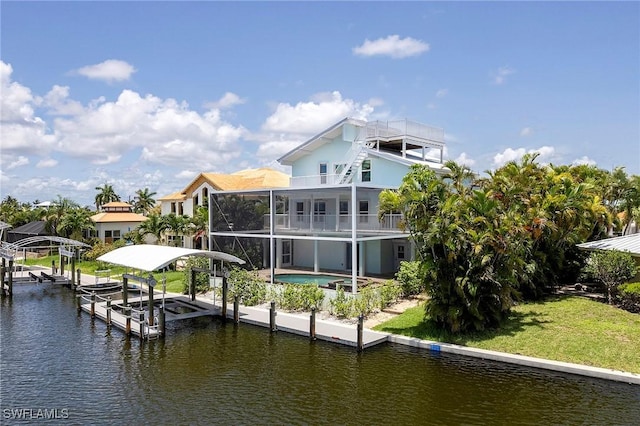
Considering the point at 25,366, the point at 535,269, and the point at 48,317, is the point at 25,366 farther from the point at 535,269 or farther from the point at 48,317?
the point at 535,269

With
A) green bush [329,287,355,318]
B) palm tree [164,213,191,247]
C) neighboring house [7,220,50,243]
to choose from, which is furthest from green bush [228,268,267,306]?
neighboring house [7,220,50,243]

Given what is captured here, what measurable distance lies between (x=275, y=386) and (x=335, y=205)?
66.3 ft

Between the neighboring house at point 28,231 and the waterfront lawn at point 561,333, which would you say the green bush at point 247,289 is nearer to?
the waterfront lawn at point 561,333

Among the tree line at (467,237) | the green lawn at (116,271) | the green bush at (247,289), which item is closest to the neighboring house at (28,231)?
the green lawn at (116,271)

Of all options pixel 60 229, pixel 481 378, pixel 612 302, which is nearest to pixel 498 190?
pixel 612 302

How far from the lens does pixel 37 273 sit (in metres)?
41.0

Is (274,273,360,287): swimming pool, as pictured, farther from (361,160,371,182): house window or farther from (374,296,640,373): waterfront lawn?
(374,296,640,373): waterfront lawn

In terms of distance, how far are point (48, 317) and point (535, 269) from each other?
2534 centimetres

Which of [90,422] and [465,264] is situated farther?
[465,264]

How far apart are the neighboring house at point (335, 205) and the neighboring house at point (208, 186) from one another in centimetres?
755

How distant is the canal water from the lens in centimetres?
1337

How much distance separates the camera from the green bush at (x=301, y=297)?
24.3 m

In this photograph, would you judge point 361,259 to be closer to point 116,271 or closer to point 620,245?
point 620,245

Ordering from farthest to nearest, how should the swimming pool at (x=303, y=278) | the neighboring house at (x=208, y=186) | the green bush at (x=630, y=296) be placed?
the neighboring house at (x=208, y=186)
the swimming pool at (x=303, y=278)
the green bush at (x=630, y=296)
